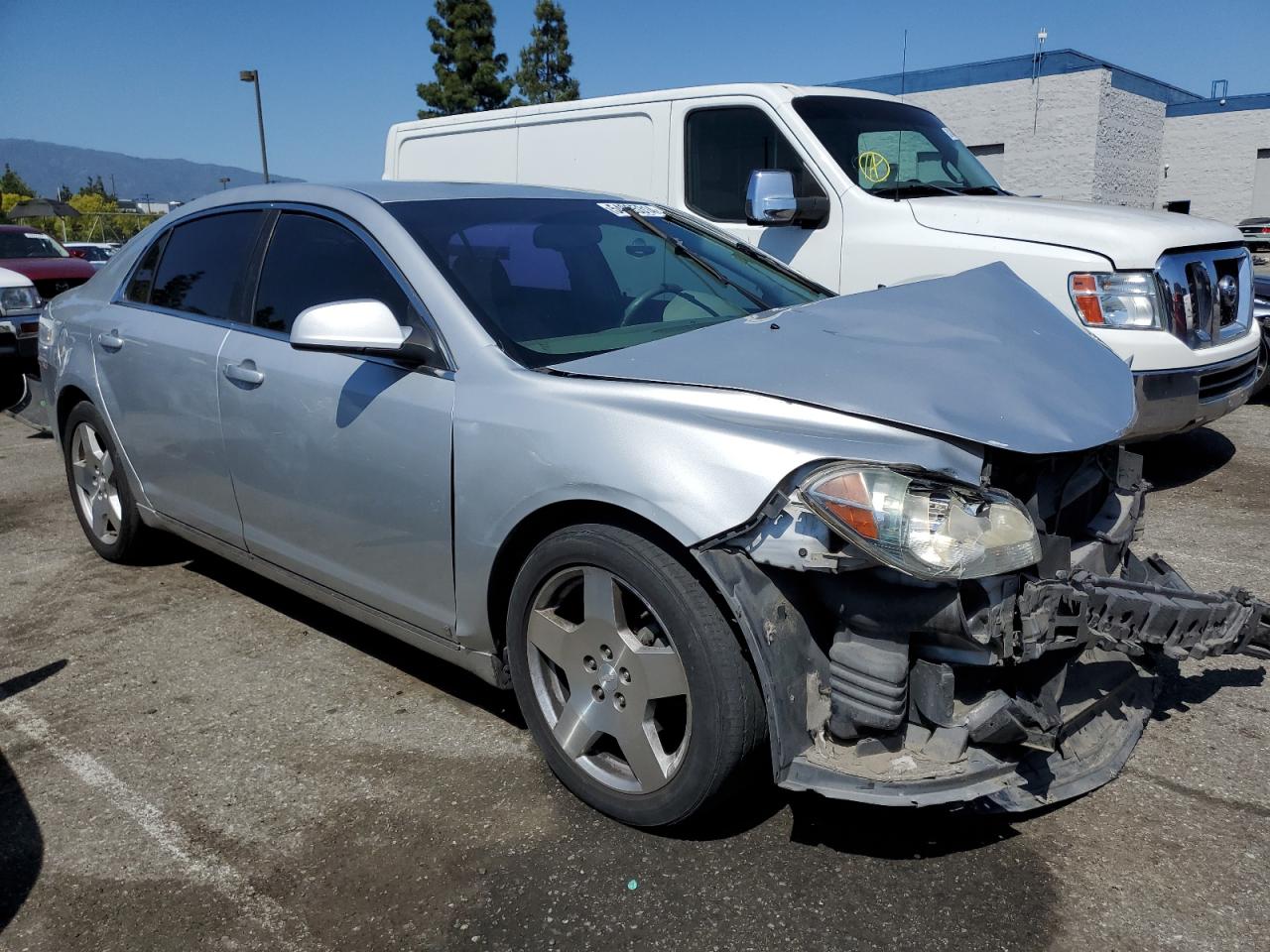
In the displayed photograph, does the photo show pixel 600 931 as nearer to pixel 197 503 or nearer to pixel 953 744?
pixel 953 744

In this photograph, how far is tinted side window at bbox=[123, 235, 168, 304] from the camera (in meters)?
4.36

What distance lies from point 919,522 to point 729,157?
4.76 meters

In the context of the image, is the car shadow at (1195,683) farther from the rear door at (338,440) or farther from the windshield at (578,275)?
the rear door at (338,440)

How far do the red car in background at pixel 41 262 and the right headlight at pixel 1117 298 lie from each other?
37.9 ft

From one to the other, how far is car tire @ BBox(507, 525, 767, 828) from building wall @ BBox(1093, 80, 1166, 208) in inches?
1061

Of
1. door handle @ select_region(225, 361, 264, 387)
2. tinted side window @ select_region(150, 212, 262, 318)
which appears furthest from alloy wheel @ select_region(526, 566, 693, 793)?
tinted side window @ select_region(150, 212, 262, 318)

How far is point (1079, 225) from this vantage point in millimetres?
5191

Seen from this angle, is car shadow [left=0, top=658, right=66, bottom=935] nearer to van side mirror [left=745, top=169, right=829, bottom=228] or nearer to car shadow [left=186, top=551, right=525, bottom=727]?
car shadow [left=186, top=551, right=525, bottom=727]

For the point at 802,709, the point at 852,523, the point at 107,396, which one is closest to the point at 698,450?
the point at 852,523

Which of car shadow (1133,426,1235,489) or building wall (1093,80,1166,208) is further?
building wall (1093,80,1166,208)

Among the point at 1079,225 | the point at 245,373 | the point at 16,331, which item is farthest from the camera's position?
the point at 16,331

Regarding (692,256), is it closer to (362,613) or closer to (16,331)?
(362,613)

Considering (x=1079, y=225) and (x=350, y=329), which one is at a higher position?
(x=1079, y=225)

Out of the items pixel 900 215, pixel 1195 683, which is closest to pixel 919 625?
pixel 1195 683
